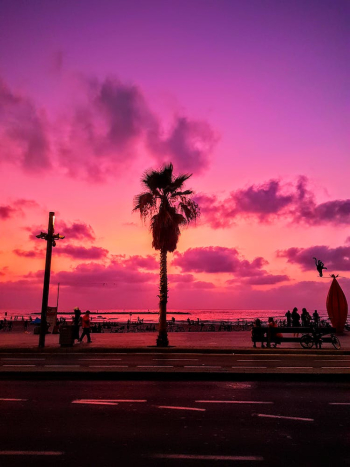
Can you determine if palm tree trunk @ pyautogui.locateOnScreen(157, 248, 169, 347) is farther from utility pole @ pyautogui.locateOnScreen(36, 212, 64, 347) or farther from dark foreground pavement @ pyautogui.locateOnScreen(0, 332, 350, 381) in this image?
utility pole @ pyautogui.locateOnScreen(36, 212, 64, 347)

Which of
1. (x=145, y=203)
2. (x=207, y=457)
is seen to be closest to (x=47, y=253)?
(x=145, y=203)

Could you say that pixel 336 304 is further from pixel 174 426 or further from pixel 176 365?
pixel 174 426

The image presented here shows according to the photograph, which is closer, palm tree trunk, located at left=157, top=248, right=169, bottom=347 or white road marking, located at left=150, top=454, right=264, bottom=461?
white road marking, located at left=150, top=454, right=264, bottom=461

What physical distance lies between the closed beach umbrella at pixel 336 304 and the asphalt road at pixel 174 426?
77.1 ft

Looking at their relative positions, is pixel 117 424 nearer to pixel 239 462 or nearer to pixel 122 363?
pixel 239 462

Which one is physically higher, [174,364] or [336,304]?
[336,304]

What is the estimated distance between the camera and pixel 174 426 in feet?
23.5

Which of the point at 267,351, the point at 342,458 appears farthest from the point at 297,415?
the point at 267,351

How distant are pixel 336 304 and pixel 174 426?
2877cm

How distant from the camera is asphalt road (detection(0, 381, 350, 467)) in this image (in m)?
5.64

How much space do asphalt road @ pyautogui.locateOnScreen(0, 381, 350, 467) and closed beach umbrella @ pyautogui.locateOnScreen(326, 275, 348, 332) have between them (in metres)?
23.5

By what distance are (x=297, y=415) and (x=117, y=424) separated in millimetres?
3135

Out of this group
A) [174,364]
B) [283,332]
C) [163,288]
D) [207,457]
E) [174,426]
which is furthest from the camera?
[163,288]

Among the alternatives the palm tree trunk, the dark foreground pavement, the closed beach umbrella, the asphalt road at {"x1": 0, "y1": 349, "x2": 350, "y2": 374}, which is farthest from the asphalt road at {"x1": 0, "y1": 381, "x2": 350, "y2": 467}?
the closed beach umbrella
